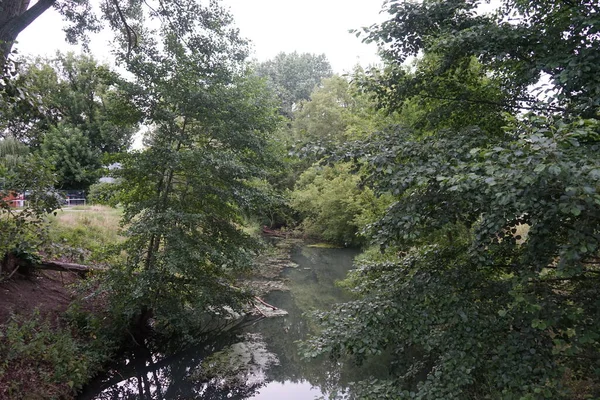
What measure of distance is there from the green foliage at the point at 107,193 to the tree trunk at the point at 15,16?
125 inches

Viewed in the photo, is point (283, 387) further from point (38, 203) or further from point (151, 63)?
point (151, 63)

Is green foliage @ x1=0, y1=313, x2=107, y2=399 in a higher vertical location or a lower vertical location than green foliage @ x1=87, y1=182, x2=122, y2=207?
lower

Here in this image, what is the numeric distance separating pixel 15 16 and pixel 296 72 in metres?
52.9

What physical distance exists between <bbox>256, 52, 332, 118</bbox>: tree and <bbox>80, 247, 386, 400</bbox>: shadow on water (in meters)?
42.7

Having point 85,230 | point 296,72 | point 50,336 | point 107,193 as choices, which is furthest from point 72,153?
point 296,72

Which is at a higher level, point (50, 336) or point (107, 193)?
point (107, 193)

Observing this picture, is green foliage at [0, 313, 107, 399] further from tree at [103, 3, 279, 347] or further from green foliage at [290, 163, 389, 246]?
green foliage at [290, 163, 389, 246]

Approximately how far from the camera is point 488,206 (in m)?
3.22

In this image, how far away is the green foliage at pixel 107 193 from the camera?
7.86 meters

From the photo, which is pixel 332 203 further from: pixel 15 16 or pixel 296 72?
pixel 296 72

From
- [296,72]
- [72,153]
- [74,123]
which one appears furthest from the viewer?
[296,72]

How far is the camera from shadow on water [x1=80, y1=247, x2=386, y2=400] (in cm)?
738

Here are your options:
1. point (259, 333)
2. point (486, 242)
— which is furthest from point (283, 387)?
point (486, 242)

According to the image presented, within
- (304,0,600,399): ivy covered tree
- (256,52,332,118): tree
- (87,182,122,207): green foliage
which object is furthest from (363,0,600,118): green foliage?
(256,52,332,118): tree
